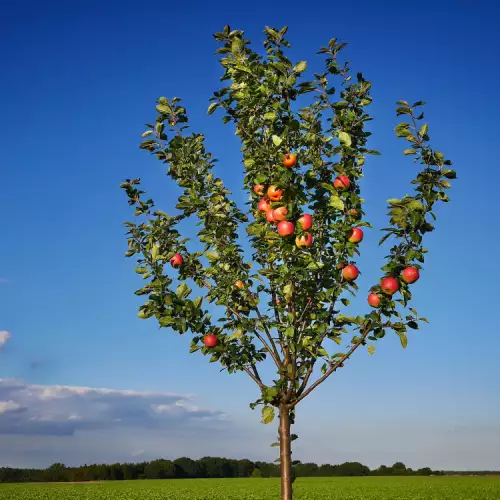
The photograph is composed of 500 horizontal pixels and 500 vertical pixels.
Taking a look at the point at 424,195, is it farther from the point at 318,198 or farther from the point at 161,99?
the point at 161,99

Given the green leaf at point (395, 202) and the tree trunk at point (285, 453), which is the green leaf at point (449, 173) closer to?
the green leaf at point (395, 202)

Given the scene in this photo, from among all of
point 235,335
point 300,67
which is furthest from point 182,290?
point 300,67

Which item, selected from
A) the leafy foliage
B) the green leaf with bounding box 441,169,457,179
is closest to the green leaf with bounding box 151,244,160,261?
the leafy foliage

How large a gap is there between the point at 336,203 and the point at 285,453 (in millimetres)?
3427

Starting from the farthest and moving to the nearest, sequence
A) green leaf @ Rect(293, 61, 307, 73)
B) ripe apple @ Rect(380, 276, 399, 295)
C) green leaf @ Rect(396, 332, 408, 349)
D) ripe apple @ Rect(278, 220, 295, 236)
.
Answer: green leaf @ Rect(396, 332, 408, 349) → ripe apple @ Rect(380, 276, 399, 295) → green leaf @ Rect(293, 61, 307, 73) → ripe apple @ Rect(278, 220, 295, 236)

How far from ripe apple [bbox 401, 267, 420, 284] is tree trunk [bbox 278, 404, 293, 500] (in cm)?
237

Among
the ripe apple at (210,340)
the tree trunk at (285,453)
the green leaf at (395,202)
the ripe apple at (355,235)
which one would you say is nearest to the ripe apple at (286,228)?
the ripe apple at (355,235)

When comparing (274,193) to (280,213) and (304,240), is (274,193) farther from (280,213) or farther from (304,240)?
(304,240)

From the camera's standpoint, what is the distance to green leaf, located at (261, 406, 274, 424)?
21.7 ft

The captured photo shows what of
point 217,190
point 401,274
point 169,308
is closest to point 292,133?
point 217,190

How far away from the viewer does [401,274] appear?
662 centimetres

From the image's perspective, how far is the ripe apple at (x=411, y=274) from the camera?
6441 mm

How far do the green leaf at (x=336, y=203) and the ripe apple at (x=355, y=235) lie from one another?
416mm

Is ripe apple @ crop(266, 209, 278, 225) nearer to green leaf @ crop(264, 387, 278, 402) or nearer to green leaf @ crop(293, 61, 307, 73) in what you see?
green leaf @ crop(293, 61, 307, 73)
